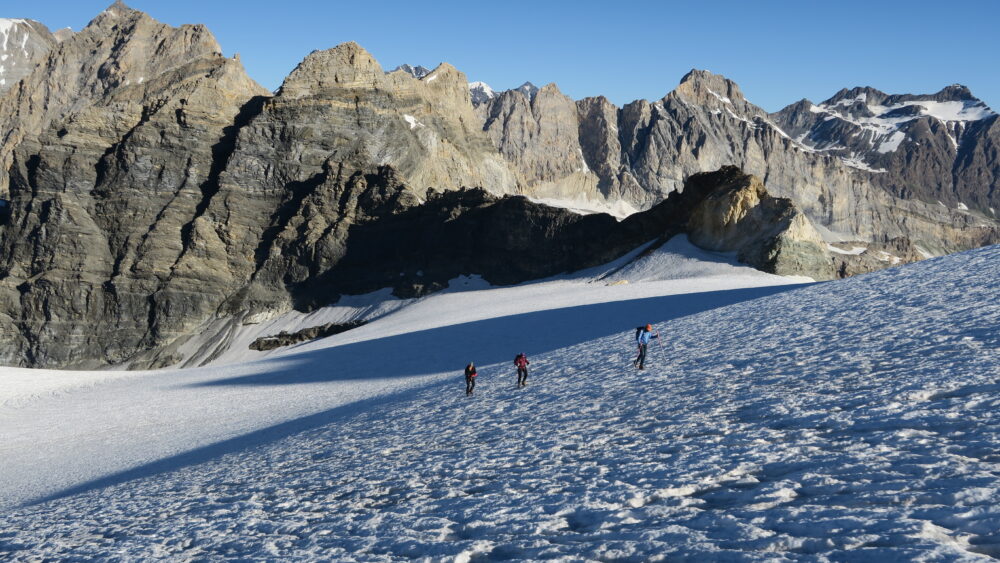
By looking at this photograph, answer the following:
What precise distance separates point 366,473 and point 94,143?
91029 mm

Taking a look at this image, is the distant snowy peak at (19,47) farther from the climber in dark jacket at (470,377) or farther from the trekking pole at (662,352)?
the trekking pole at (662,352)

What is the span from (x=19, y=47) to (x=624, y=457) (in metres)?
204

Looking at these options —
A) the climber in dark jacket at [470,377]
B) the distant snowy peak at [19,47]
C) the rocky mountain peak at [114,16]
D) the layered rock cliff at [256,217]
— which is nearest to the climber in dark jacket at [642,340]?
the climber in dark jacket at [470,377]

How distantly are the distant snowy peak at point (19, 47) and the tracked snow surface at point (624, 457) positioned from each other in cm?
17344

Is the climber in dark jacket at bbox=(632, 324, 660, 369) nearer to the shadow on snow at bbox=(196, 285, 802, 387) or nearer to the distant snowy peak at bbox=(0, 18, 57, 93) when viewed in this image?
the shadow on snow at bbox=(196, 285, 802, 387)

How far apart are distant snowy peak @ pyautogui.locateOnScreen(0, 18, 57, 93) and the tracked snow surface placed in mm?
173437

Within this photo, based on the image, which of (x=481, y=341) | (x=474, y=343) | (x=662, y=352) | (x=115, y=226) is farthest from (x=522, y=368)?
(x=115, y=226)

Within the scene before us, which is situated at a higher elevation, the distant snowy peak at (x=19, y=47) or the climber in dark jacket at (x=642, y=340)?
the distant snowy peak at (x=19, y=47)

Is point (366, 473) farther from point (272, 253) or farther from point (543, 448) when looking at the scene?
point (272, 253)

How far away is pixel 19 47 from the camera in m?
166

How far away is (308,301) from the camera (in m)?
78.3

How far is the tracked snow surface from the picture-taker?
6.78 metres

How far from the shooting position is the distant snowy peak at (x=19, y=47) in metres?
160

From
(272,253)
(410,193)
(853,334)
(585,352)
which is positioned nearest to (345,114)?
(410,193)
